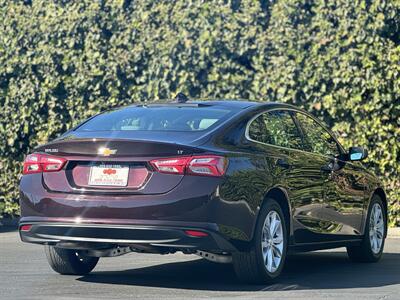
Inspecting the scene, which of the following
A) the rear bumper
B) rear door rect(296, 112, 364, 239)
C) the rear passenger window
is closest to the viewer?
the rear bumper

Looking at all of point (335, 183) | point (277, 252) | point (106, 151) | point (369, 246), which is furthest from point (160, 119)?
point (369, 246)

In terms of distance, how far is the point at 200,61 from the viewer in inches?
658

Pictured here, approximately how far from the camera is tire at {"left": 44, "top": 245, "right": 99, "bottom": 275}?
1059 centimetres

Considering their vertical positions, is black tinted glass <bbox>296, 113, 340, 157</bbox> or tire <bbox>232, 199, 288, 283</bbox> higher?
black tinted glass <bbox>296, 113, 340, 157</bbox>

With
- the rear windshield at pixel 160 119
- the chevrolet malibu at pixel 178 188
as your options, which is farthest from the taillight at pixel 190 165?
the rear windshield at pixel 160 119

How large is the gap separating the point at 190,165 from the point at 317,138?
8.17ft

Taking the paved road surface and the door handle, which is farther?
the door handle

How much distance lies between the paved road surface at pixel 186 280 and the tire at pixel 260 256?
0.10m

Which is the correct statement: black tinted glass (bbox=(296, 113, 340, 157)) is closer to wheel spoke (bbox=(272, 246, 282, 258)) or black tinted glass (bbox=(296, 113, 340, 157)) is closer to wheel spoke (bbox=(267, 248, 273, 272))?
wheel spoke (bbox=(272, 246, 282, 258))

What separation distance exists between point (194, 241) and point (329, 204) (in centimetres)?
233

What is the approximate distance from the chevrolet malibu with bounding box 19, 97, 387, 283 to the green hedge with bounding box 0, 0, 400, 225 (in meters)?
5.03

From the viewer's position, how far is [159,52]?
17016 mm

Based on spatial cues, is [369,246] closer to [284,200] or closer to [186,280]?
[284,200]

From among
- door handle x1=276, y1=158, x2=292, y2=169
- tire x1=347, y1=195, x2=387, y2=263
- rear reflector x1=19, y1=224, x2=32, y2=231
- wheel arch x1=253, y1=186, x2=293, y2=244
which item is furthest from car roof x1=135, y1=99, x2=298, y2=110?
tire x1=347, y1=195, x2=387, y2=263
